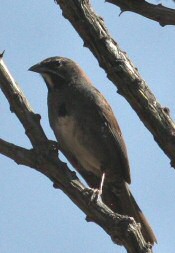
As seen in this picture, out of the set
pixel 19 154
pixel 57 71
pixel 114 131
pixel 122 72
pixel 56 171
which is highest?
pixel 57 71

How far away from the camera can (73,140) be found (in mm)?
7629

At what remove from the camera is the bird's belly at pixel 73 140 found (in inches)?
299

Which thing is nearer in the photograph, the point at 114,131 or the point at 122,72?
the point at 122,72

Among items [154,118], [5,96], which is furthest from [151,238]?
[5,96]

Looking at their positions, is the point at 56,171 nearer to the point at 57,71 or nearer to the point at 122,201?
the point at 122,201

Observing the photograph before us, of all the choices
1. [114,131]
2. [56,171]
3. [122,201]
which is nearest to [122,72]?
[56,171]

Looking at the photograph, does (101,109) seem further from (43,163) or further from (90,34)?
(43,163)

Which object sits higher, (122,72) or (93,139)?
(93,139)

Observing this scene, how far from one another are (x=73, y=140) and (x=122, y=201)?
0.99m

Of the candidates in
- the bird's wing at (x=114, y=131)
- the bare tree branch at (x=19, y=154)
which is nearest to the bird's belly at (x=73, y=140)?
the bird's wing at (x=114, y=131)

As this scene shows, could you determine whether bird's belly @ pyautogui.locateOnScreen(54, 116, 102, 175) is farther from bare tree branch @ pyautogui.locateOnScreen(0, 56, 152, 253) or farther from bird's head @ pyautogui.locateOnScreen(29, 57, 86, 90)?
bare tree branch @ pyautogui.locateOnScreen(0, 56, 152, 253)

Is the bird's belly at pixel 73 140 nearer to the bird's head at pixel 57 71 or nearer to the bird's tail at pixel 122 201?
the bird's tail at pixel 122 201

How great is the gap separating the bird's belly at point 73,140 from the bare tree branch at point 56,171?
1531 mm

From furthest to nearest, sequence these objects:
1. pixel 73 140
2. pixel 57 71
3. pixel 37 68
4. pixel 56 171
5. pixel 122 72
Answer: pixel 57 71, pixel 37 68, pixel 73 140, pixel 122 72, pixel 56 171
